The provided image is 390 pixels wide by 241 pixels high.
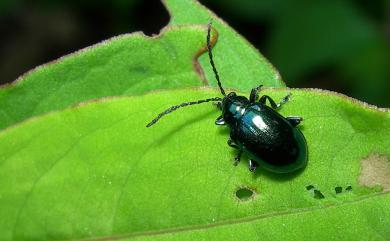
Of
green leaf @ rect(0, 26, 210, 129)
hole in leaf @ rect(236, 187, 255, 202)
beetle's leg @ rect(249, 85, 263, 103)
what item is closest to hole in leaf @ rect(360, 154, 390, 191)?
hole in leaf @ rect(236, 187, 255, 202)

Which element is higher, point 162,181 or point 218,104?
point 218,104

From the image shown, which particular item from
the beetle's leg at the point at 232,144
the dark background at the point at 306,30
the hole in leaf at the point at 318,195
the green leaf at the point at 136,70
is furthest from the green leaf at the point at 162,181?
the dark background at the point at 306,30

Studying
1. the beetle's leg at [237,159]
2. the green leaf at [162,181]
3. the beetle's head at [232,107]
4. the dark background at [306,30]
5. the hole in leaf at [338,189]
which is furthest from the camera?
the dark background at [306,30]

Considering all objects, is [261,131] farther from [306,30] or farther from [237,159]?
[306,30]

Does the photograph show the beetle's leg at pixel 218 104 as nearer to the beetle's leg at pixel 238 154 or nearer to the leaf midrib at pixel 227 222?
the beetle's leg at pixel 238 154

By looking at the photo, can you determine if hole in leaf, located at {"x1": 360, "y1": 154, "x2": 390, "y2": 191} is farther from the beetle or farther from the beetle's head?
the beetle's head

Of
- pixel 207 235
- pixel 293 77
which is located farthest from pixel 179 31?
pixel 293 77

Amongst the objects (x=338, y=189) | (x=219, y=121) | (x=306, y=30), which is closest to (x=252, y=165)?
(x=219, y=121)
